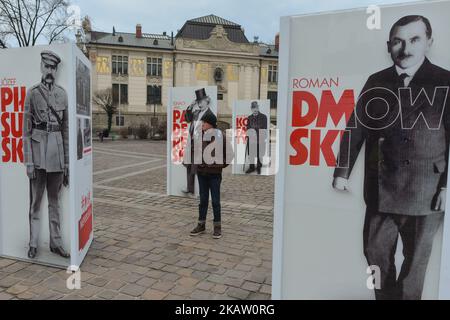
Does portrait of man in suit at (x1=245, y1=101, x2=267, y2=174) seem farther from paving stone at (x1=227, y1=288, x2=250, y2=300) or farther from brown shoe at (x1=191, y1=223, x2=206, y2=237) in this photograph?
paving stone at (x1=227, y1=288, x2=250, y2=300)

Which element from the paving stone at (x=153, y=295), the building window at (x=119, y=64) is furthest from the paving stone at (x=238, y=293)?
the building window at (x=119, y=64)

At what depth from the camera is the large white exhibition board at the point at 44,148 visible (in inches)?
157

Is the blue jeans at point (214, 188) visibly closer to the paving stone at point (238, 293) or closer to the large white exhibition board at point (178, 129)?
the paving stone at point (238, 293)

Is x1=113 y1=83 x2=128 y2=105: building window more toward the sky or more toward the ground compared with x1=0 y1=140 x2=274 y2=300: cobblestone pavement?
more toward the sky

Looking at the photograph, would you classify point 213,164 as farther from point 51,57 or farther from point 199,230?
point 51,57

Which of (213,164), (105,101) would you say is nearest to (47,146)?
(213,164)

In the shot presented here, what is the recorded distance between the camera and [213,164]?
543cm

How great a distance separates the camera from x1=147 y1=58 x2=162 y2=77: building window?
53.0 metres

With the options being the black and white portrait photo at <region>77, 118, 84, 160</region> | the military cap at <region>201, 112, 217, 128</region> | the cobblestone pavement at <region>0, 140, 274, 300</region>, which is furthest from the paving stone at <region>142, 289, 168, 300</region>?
the military cap at <region>201, 112, 217, 128</region>

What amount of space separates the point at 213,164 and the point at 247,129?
7.30 metres

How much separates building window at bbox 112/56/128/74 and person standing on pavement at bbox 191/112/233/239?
49978 mm

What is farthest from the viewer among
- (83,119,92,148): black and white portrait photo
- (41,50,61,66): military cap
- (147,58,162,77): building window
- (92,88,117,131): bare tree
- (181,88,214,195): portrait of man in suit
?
(147,58,162,77): building window

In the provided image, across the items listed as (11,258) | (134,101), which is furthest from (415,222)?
(134,101)

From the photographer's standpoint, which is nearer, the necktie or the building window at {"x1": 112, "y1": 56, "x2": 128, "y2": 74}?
the necktie
